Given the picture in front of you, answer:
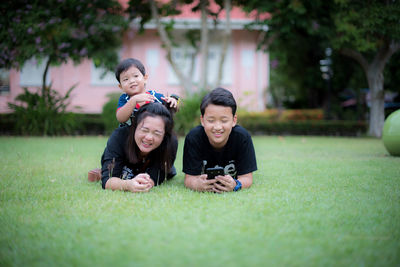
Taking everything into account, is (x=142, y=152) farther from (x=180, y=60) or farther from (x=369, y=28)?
(x=180, y=60)

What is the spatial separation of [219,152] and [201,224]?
1292 millimetres

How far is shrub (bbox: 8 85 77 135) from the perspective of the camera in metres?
10.3

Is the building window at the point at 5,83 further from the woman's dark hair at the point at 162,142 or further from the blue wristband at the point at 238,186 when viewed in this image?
the blue wristband at the point at 238,186

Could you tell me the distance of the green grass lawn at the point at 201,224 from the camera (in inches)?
66.6

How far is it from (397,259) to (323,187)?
172 cm

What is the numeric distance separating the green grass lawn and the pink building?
11.5m

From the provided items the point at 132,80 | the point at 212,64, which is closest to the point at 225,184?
the point at 132,80

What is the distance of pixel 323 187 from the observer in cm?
339

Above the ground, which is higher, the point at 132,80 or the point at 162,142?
the point at 132,80

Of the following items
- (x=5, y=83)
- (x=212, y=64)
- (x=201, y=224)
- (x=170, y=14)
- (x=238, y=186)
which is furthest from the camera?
(x=212, y=64)

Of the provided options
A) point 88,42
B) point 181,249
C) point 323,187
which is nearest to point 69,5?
point 88,42

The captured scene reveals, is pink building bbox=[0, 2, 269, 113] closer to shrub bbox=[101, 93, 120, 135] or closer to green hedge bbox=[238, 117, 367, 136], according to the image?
green hedge bbox=[238, 117, 367, 136]

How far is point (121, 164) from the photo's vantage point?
3.36 metres

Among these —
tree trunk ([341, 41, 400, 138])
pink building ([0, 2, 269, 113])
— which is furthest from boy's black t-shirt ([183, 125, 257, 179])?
pink building ([0, 2, 269, 113])
